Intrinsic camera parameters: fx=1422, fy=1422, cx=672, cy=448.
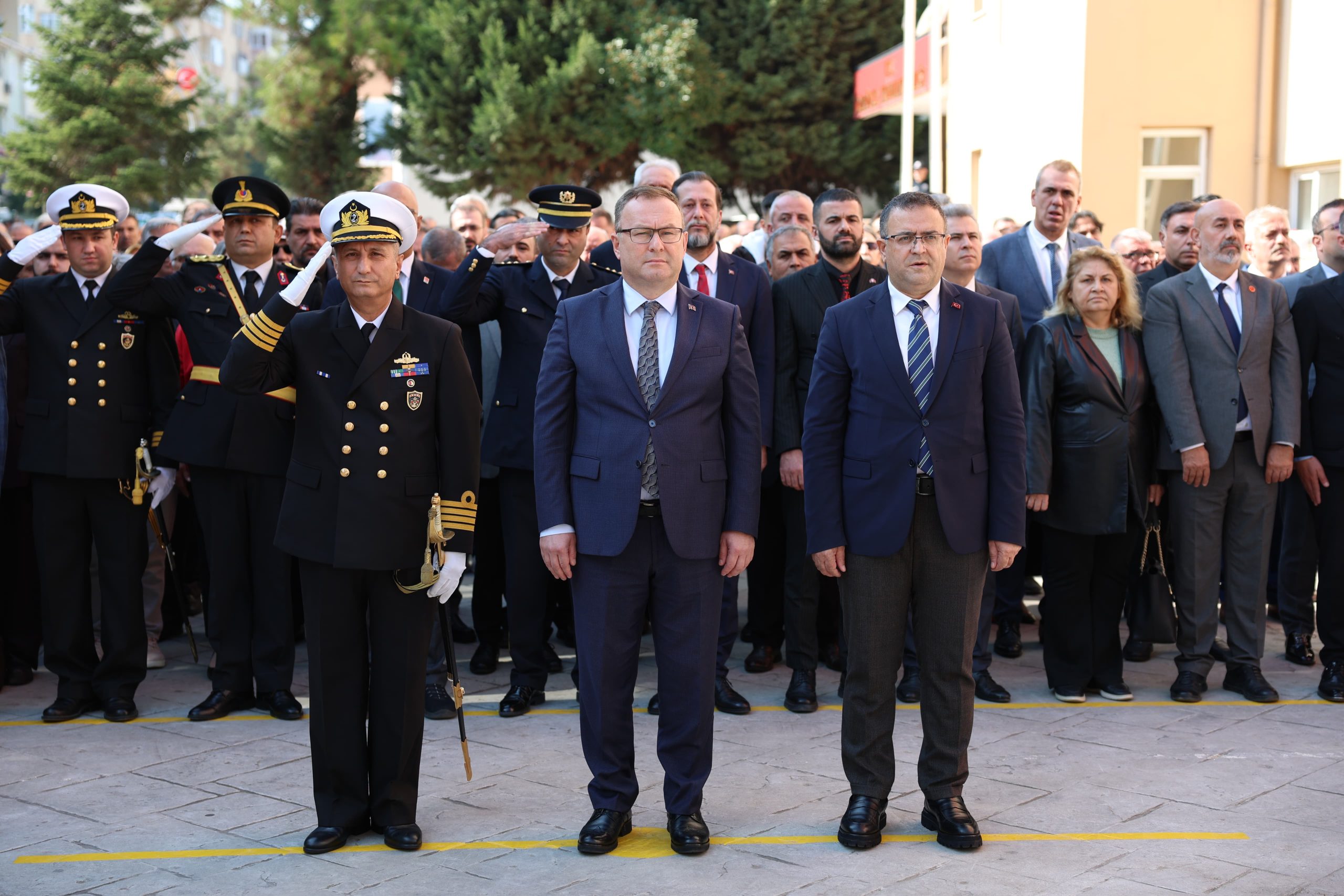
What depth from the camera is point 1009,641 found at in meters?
7.73

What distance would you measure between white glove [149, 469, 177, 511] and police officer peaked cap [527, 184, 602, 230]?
211cm

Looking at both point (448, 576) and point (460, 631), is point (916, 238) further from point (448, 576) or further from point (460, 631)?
point (460, 631)

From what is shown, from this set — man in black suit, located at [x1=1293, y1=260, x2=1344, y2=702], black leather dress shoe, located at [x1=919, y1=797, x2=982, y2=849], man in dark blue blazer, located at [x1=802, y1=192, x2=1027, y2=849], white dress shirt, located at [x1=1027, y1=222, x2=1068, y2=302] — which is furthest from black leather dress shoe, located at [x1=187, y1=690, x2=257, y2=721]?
man in black suit, located at [x1=1293, y1=260, x2=1344, y2=702]

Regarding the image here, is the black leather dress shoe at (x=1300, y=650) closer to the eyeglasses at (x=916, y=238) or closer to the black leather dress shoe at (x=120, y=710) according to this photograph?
the eyeglasses at (x=916, y=238)

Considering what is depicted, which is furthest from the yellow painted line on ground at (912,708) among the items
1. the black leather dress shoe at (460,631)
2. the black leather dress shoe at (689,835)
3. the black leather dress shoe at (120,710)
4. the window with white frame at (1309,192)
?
the window with white frame at (1309,192)

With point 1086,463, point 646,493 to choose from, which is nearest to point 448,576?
point 646,493

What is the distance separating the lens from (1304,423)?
7.23 metres

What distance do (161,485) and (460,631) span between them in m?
2.22

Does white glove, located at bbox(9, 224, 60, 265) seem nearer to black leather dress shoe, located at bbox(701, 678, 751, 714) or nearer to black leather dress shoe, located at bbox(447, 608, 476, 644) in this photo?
black leather dress shoe, located at bbox(447, 608, 476, 644)

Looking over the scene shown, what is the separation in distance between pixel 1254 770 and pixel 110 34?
31342 mm

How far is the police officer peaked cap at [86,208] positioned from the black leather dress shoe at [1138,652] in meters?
5.56

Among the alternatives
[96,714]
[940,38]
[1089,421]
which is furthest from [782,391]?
[940,38]

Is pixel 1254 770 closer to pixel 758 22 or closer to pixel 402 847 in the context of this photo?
pixel 402 847

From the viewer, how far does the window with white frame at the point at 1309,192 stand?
1538 cm
